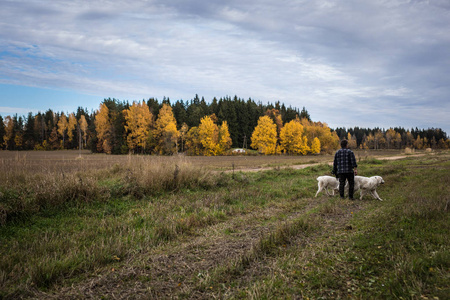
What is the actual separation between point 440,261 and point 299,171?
17616 mm

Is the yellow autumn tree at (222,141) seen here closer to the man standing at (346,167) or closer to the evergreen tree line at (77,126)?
the evergreen tree line at (77,126)

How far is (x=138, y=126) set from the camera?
61.6 m

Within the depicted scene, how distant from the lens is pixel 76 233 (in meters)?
6.01

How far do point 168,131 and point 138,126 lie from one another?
1010 centimetres

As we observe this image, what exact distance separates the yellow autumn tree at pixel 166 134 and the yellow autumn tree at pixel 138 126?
7.94 ft

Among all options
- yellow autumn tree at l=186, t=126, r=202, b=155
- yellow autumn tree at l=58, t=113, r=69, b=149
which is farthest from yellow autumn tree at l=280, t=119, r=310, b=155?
yellow autumn tree at l=58, t=113, r=69, b=149

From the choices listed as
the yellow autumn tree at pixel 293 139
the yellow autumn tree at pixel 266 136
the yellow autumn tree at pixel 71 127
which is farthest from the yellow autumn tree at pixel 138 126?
the yellow autumn tree at pixel 71 127

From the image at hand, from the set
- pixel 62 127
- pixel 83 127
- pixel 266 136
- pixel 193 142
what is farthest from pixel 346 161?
pixel 62 127

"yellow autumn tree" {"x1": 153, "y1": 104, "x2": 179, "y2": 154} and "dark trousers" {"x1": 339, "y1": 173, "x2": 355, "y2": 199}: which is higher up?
"yellow autumn tree" {"x1": 153, "y1": 104, "x2": 179, "y2": 154}

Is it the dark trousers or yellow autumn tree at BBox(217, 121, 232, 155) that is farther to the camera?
yellow autumn tree at BBox(217, 121, 232, 155)

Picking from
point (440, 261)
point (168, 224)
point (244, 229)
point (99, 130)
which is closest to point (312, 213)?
point (244, 229)

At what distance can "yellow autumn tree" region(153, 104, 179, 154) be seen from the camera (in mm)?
56688

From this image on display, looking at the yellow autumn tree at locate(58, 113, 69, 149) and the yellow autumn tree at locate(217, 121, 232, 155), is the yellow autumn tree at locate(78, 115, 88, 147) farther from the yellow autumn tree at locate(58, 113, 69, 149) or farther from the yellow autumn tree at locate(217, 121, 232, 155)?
the yellow autumn tree at locate(217, 121, 232, 155)

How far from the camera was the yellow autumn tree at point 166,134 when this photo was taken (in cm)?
5669
